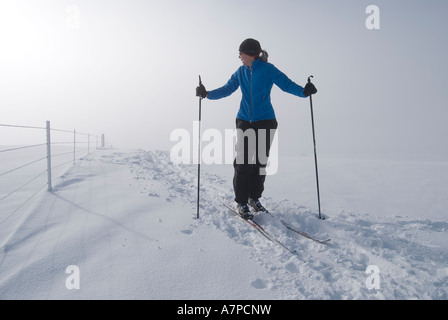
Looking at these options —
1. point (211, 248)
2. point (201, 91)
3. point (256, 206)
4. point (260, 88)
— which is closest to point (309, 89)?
point (260, 88)

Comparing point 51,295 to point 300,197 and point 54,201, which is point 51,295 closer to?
point 54,201

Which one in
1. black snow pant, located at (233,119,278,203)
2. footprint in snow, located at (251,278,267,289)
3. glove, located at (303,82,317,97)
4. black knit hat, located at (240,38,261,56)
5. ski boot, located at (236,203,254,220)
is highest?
black knit hat, located at (240,38,261,56)

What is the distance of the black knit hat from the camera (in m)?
3.22

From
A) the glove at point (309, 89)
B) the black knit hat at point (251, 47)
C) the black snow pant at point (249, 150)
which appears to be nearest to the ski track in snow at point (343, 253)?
the black snow pant at point (249, 150)

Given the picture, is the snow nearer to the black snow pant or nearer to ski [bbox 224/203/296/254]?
ski [bbox 224/203/296/254]

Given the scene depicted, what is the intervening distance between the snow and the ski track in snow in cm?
1

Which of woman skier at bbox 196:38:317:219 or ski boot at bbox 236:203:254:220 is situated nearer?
ski boot at bbox 236:203:254:220

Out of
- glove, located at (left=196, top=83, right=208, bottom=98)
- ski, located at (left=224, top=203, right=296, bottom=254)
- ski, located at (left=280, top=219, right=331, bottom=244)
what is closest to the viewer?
ski, located at (left=224, top=203, right=296, bottom=254)

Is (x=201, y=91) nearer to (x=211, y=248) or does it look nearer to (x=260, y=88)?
(x=260, y=88)

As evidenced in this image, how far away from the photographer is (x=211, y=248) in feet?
7.61

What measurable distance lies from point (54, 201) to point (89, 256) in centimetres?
195

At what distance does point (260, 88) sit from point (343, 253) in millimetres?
2174

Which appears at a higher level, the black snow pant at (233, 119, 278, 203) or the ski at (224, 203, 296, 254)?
the black snow pant at (233, 119, 278, 203)

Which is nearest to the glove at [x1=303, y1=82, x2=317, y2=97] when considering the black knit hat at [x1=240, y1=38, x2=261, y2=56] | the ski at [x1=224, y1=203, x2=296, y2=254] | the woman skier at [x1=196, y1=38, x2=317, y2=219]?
the woman skier at [x1=196, y1=38, x2=317, y2=219]
